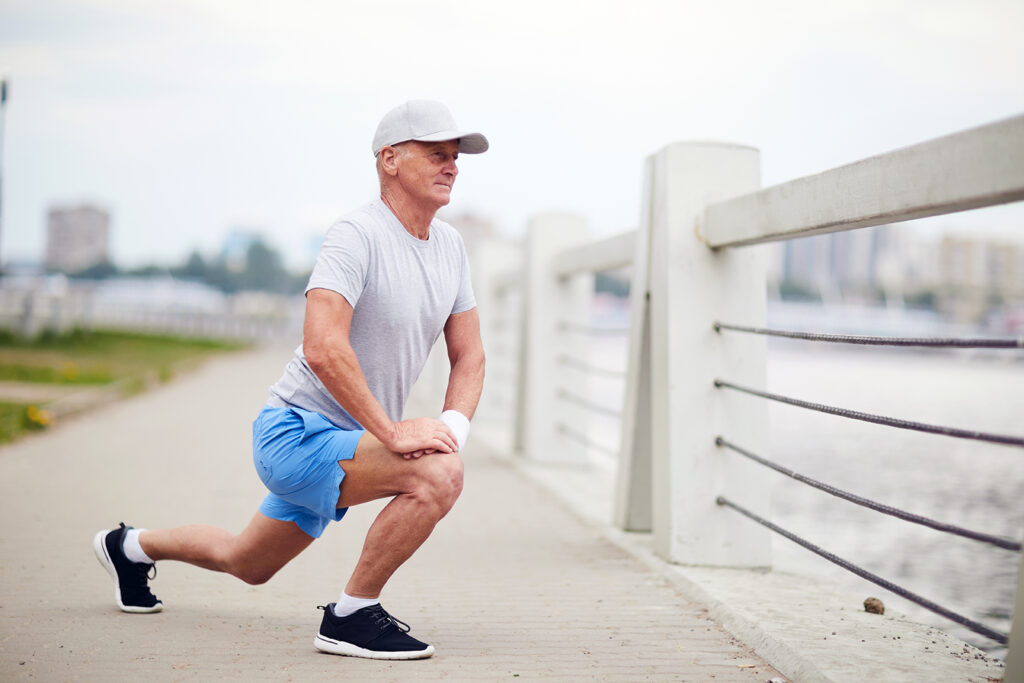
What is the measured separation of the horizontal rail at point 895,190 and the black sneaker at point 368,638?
195 cm

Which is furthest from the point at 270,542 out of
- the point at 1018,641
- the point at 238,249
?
the point at 238,249

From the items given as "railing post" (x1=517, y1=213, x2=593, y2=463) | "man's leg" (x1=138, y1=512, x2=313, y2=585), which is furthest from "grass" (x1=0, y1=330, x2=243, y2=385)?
"man's leg" (x1=138, y1=512, x2=313, y2=585)

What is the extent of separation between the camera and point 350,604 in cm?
338

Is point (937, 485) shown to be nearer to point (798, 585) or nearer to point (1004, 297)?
point (798, 585)

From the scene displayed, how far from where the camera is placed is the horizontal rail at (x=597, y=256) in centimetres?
614

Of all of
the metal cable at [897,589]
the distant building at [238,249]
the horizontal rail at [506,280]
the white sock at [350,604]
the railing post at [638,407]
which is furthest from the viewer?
the distant building at [238,249]

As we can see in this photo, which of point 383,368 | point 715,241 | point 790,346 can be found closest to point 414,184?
point 383,368

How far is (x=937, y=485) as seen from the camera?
1170 cm

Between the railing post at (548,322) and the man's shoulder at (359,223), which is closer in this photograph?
the man's shoulder at (359,223)

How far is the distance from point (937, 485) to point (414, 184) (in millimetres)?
9896

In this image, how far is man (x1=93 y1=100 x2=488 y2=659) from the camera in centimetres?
321

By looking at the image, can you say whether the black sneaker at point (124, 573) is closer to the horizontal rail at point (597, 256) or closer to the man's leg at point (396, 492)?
the man's leg at point (396, 492)

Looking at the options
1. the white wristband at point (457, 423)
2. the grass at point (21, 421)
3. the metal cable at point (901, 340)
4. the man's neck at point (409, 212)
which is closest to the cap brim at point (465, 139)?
the man's neck at point (409, 212)

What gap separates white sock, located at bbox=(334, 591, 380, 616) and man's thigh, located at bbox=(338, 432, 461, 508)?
1.08ft
